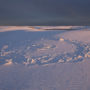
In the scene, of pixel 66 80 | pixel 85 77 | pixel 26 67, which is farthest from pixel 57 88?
pixel 26 67

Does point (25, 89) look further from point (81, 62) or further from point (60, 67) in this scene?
point (81, 62)

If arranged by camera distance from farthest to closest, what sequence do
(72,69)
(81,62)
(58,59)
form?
(58,59) < (81,62) < (72,69)

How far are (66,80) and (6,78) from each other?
1.49ft

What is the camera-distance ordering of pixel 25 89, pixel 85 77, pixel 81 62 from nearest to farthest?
pixel 25 89, pixel 85 77, pixel 81 62

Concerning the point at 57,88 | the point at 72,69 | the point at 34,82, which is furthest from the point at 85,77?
the point at 34,82

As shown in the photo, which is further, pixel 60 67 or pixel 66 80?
pixel 60 67

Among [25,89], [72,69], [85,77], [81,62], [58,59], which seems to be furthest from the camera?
[58,59]

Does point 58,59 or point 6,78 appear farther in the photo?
point 58,59

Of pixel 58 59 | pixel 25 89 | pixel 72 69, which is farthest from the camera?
pixel 58 59

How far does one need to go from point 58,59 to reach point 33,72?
1.19 feet

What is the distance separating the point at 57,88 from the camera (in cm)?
74

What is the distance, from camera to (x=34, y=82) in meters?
0.80

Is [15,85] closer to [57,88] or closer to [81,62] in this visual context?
[57,88]

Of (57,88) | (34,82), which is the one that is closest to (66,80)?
(57,88)
